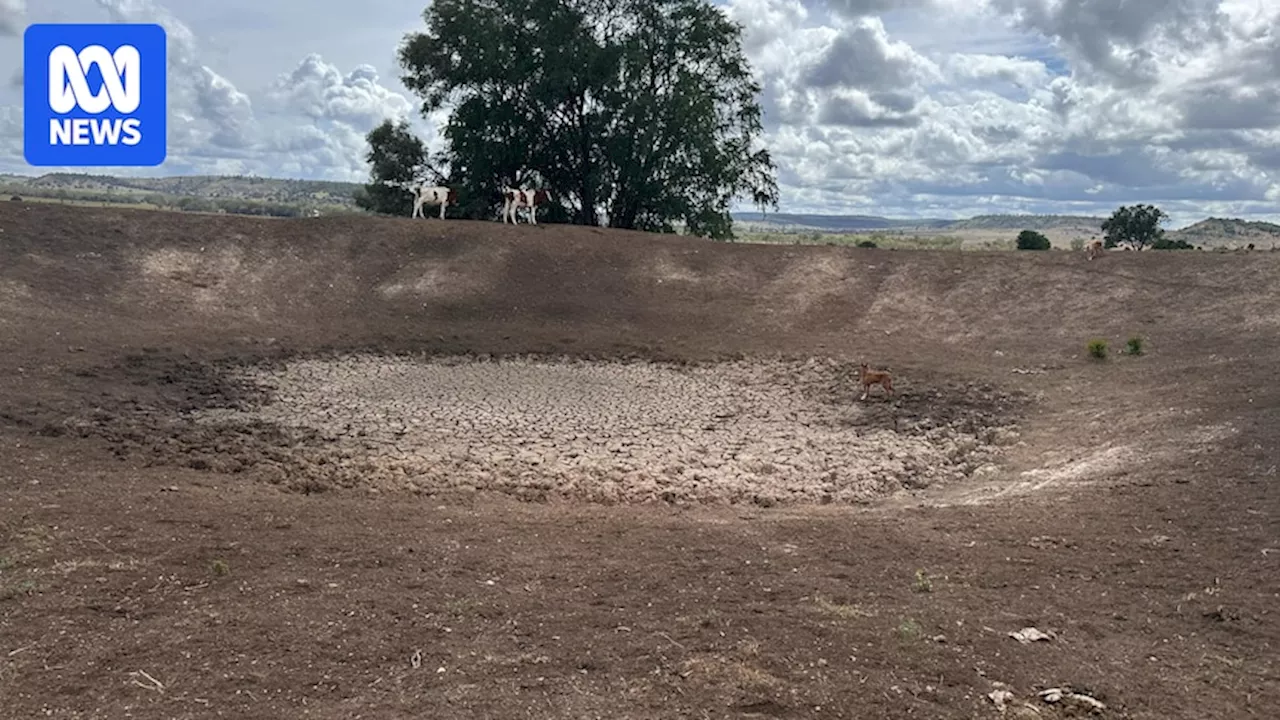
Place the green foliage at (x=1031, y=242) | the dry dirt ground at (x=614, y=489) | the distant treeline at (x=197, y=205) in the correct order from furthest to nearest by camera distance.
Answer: the distant treeline at (x=197, y=205) < the green foliage at (x=1031, y=242) < the dry dirt ground at (x=614, y=489)

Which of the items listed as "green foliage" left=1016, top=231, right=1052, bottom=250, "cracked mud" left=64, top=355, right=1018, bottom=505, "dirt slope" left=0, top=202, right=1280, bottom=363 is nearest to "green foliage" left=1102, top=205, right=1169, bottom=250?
"green foliage" left=1016, top=231, right=1052, bottom=250

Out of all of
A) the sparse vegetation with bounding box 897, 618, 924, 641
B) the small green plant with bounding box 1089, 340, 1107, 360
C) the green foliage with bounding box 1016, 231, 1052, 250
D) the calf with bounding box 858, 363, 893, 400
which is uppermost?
the green foliage with bounding box 1016, 231, 1052, 250

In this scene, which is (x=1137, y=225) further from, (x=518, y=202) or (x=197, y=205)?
(x=197, y=205)

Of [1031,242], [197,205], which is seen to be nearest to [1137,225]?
[1031,242]

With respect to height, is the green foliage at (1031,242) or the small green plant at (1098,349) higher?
the green foliage at (1031,242)

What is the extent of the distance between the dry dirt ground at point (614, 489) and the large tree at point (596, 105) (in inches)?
351

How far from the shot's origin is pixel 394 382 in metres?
12.9

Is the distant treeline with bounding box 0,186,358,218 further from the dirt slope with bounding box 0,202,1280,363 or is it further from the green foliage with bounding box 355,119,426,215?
the dirt slope with bounding box 0,202,1280,363

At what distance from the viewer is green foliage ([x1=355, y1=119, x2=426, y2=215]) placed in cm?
3142

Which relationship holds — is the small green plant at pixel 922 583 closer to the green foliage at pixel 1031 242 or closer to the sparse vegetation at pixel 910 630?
the sparse vegetation at pixel 910 630

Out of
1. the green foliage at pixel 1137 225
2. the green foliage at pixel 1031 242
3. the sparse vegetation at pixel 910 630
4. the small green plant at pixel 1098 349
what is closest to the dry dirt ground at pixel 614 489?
the sparse vegetation at pixel 910 630

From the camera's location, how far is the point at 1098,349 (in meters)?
14.4

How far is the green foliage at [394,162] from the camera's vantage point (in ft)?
103

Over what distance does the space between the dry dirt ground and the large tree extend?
8.92 m
